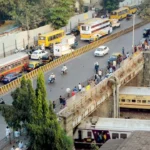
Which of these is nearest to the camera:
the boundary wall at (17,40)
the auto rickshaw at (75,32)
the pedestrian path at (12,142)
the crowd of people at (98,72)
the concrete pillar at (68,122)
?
the pedestrian path at (12,142)

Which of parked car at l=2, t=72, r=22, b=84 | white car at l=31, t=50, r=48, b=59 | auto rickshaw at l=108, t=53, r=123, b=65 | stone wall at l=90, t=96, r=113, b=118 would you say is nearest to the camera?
stone wall at l=90, t=96, r=113, b=118

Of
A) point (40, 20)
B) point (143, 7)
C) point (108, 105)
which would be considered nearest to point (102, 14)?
point (143, 7)

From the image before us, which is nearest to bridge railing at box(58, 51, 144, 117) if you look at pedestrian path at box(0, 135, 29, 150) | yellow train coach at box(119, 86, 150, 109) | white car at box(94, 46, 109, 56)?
yellow train coach at box(119, 86, 150, 109)

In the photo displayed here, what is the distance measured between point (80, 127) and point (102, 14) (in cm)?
4772

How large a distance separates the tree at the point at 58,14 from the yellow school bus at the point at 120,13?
12.5 meters

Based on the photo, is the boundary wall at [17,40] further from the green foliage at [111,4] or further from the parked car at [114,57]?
the green foliage at [111,4]

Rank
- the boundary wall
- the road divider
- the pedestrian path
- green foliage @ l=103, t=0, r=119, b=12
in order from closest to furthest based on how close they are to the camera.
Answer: the pedestrian path → the road divider → the boundary wall → green foliage @ l=103, t=0, r=119, b=12

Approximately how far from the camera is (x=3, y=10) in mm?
62938

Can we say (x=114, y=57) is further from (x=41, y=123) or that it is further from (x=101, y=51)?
(x=41, y=123)

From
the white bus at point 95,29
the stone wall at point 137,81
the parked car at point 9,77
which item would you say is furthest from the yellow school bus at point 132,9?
the parked car at point 9,77

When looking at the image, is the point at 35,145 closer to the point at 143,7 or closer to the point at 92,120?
the point at 92,120

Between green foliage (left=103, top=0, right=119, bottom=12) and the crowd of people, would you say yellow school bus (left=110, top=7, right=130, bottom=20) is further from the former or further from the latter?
the crowd of people

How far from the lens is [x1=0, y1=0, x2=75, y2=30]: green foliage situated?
59.8m

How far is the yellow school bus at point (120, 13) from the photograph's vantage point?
73688 mm
